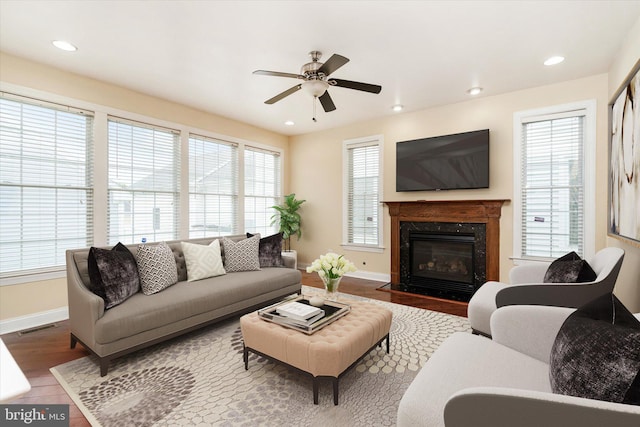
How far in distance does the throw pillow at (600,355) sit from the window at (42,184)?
15.1 ft

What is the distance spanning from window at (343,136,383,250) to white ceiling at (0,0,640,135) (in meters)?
1.44

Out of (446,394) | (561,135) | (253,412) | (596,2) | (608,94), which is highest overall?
(596,2)

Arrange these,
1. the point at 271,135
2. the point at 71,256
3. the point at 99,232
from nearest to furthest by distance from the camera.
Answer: the point at 71,256 → the point at 99,232 → the point at 271,135

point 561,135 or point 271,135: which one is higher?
point 271,135

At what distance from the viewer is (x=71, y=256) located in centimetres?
250

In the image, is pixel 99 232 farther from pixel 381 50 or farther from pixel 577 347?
pixel 577 347

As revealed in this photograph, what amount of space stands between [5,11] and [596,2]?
4761 millimetres

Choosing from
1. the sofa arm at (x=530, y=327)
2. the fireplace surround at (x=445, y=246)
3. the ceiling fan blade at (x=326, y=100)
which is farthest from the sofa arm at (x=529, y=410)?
the fireplace surround at (x=445, y=246)

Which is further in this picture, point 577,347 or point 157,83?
point 157,83

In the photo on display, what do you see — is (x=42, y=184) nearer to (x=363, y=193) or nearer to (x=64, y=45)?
(x=64, y=45)

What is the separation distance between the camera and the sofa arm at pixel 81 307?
221 centimetres

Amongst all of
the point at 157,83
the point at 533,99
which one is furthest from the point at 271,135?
the point at 533,99

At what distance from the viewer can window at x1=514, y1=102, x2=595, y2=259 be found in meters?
3.54

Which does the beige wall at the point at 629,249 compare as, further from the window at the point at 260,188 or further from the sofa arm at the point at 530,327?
the window at the point at 260,188
